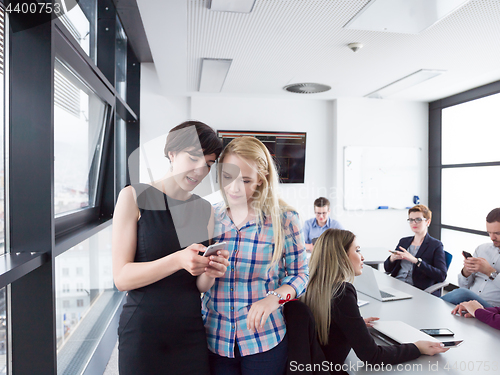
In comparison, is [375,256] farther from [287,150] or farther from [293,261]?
[293,261]

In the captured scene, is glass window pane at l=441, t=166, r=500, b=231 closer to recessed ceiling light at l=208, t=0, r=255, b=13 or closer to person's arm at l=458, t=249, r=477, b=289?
person's arm at l=458, t=249, r=477, b=289

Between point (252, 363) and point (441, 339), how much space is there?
1.10 m

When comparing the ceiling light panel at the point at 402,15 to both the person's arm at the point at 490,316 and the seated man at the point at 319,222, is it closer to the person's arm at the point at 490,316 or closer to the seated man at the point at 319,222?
the person's arm at the point at 490,316

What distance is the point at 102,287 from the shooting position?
12.0 feet

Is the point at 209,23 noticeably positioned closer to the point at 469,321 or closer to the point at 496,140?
the point at 469,321

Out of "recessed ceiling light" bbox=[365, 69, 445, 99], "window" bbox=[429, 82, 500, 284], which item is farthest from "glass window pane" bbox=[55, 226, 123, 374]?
"window" bbox=[429, 82, 500, 284]

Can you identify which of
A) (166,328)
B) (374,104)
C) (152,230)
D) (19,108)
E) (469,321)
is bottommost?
(469,321)

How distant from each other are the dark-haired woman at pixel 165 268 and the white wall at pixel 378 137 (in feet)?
13.8

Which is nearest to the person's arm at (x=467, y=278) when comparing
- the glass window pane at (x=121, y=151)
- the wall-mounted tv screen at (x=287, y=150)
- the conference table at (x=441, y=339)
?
the conference table at (x=441, y=339)

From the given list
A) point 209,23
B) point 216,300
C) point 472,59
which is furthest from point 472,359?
point 472,59

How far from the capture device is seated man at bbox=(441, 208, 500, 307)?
8.73ft

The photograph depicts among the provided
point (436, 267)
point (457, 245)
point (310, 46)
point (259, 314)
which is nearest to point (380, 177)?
point (457, 245)

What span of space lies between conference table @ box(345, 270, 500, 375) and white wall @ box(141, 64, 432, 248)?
2646 mm

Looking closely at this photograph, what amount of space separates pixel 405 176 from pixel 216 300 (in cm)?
487
